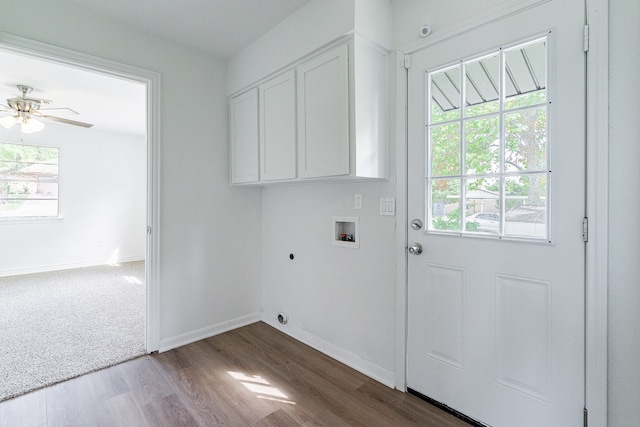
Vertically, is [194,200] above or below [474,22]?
below

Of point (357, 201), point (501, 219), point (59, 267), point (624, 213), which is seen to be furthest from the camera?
point (59, 267)

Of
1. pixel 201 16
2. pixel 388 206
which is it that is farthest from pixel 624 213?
pixel 201 16

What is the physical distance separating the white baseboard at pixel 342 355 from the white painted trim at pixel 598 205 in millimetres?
1039

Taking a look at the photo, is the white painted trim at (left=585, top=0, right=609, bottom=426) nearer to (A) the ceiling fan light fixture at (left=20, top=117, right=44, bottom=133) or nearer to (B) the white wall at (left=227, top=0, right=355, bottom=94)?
(B) the white wall at (left=227, top=0, right=355, bottom=94)

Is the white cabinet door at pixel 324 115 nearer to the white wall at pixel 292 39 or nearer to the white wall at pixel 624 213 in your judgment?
the white wall at pixel 292 39

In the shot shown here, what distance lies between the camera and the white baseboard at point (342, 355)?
2.03m

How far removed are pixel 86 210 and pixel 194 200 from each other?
13.8 feet

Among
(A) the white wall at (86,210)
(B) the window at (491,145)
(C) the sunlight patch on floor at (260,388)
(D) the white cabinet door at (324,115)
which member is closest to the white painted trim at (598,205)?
(B) the window at (491,145)

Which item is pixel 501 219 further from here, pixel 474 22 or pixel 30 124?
pixel 30 124

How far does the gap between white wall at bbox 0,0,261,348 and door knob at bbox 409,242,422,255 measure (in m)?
1.72

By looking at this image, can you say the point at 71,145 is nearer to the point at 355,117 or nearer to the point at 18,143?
the point at 18,143

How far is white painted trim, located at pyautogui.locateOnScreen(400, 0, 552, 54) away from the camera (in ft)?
4.79

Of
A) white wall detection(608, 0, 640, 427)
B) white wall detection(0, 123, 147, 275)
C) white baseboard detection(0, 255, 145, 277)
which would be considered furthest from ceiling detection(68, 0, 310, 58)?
white baseboard detection(0, 255, 145, 277)

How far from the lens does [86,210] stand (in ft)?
18.2
